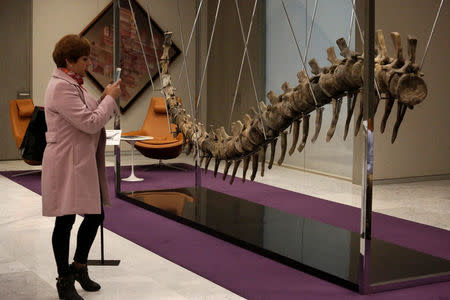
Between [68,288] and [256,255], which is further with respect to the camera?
[256,255]

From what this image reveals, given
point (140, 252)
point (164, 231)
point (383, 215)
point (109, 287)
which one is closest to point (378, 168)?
point (383, 215)

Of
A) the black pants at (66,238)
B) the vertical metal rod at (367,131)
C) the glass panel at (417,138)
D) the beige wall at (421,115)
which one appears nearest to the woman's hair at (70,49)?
the black pants at (66,238)

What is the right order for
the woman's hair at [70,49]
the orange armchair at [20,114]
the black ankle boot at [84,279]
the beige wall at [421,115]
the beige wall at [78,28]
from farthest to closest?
the beige wall at [78,28] < the orange armchair at [20,114] < the beige wall at [421,115] < the black ankle boot at [84,279] < the woman's hair at [70,49]

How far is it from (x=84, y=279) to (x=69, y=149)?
29.7 inches

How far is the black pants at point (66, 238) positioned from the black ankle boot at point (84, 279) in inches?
2.6

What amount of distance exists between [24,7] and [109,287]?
21.3ft

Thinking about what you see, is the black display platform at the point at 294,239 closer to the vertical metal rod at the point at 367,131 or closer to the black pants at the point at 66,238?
the vertical metal rod at the point at 367,131

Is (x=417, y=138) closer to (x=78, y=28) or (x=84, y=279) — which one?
(x=78, y=28)

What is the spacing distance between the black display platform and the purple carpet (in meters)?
0.06

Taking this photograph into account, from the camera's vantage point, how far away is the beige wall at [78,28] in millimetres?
9625

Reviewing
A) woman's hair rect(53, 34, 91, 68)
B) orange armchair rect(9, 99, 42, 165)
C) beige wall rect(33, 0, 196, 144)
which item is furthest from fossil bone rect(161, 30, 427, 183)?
beige wall rect(33, 0, 196, 144)

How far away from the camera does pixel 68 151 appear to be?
3.46 metres

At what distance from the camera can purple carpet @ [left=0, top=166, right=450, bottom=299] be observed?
3812mm

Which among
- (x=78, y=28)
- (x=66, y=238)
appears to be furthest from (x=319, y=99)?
(x=78, y=28)
